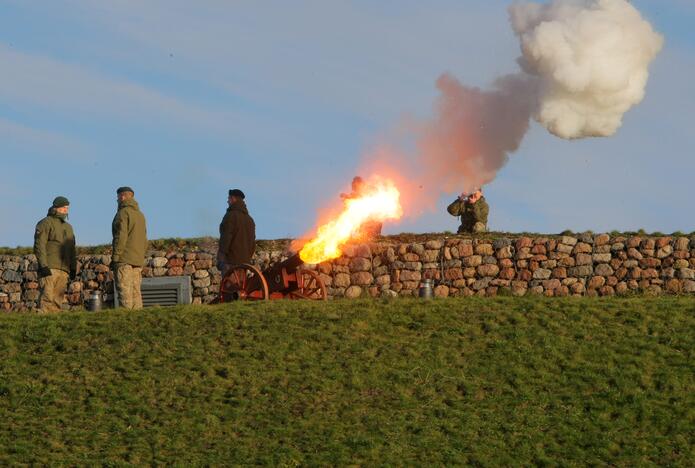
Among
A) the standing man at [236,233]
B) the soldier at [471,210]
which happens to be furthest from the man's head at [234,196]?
the soldier at [471,210]

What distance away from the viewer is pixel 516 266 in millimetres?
25406

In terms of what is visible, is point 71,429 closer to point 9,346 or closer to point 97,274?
point 9,346

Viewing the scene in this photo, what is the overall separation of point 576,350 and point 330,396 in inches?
138

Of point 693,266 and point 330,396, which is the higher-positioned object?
point 693,266

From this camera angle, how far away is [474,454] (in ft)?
48.6

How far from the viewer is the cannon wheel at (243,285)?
69.3 feet

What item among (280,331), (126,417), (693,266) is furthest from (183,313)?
(693,266)

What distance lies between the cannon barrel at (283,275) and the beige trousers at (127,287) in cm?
211

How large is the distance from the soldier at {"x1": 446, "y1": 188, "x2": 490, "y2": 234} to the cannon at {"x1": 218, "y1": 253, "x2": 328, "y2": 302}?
6238 millimetres

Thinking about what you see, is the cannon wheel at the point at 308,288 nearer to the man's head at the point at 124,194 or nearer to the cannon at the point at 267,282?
the cannon at the point at 267,282

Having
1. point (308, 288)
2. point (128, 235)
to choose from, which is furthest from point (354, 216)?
point (128, 235)

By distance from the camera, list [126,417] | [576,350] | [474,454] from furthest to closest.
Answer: [576,350] → [126,417] → [474,454]

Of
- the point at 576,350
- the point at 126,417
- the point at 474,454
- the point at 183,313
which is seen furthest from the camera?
the point at 183,313

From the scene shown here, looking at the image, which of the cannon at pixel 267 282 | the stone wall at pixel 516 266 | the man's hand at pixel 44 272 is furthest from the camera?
the stone wall at pixel 516 266
